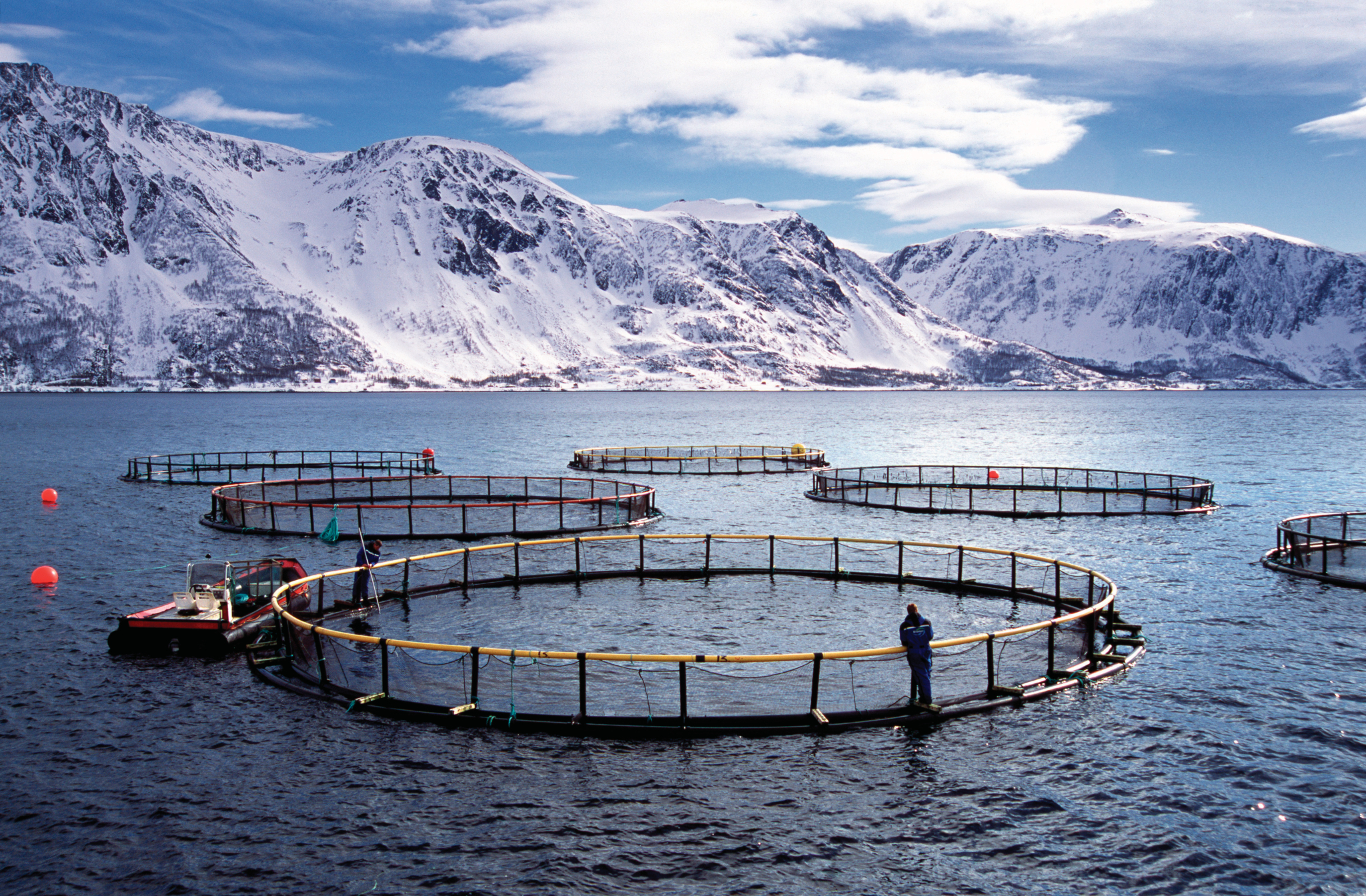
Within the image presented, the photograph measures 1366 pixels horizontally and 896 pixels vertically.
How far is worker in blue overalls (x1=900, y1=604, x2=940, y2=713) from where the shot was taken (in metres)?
23.3

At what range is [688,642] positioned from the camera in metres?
31.1

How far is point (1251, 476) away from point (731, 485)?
52596mm

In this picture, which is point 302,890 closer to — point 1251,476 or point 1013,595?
point 1013,595

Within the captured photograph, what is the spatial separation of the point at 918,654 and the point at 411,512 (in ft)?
111

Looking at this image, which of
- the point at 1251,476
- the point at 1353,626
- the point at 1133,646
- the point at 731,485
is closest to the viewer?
the point at 1133,646

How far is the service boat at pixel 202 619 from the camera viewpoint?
1175 inches

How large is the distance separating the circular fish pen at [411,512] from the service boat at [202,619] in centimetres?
1177

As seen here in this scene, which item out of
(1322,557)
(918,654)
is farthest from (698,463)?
(918,654)

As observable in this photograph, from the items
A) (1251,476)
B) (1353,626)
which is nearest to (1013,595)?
(1353,626)

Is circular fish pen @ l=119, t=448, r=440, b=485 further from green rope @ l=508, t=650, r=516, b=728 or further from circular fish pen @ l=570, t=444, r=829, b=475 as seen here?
green rope @ l=508, t=650, r=516, b=728

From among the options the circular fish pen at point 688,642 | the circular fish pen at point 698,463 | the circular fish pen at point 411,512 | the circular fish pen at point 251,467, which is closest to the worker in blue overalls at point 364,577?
the circular fish pen at point 688,642

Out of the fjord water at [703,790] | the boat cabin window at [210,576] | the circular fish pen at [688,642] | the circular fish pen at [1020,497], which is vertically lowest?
the fjord water at [703,790]

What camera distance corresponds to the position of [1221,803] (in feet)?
66.3

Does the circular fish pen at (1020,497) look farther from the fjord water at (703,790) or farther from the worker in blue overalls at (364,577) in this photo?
the worker in blue overalls at (364,577)
